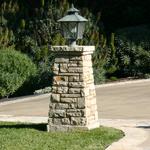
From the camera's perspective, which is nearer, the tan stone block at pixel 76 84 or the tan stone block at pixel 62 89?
the tan stone block at pixel 76 84

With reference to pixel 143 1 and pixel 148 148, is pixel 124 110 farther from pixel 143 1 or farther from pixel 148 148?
pixel 143 1

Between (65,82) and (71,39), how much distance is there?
0.90 metres

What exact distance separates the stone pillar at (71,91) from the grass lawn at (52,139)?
25 centimetres

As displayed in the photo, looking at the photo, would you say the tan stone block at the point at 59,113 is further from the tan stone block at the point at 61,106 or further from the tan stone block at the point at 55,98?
the tan stone block at the point at 55,98

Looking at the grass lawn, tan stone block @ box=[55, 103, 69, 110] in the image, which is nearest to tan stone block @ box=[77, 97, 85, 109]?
tan stone block @ box=[55, 103, 69, 110]

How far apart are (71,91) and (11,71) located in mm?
7779

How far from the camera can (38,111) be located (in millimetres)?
15367

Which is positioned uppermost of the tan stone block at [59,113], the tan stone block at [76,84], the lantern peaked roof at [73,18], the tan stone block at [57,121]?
the lantern peaked roof at [73,18]

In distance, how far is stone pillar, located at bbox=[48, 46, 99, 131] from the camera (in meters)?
11.6

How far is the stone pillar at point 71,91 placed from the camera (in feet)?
38.0

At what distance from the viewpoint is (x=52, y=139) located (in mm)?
10969

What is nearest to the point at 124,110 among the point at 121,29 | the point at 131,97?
the point at 131,97

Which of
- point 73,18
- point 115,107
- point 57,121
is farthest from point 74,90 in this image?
point 115,107

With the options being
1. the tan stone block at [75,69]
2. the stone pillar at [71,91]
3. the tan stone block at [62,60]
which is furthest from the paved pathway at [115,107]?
the tan stone block at [62,60]
